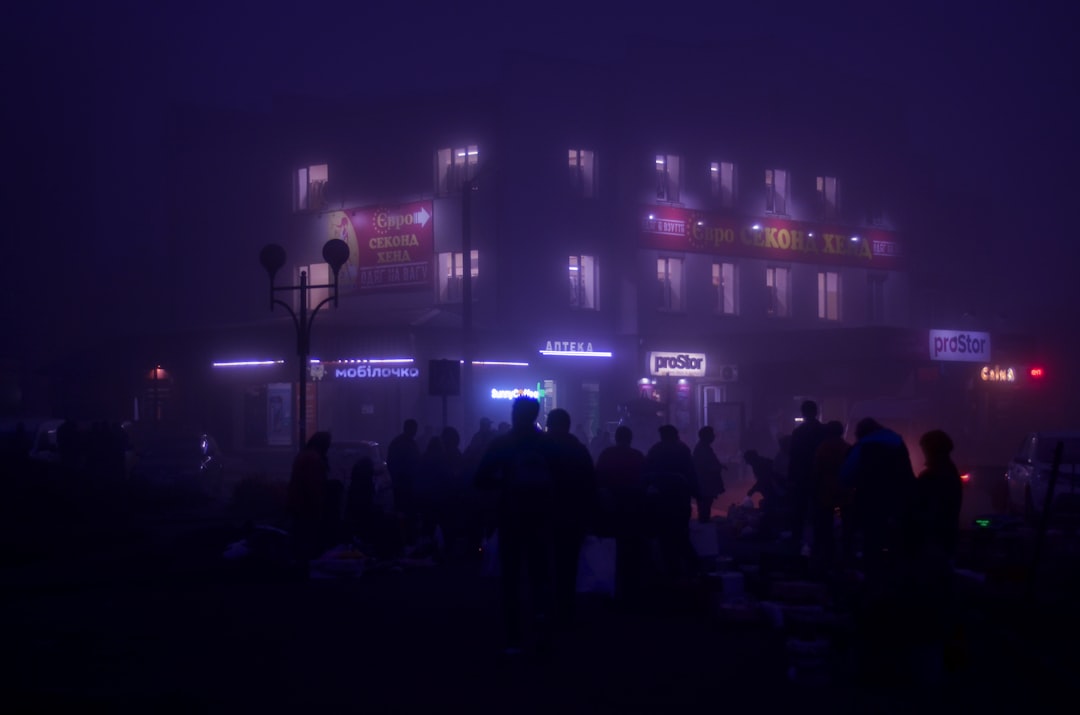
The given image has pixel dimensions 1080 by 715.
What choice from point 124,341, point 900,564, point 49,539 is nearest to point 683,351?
point 124,341

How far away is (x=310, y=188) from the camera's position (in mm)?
43031

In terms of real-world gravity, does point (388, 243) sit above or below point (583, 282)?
above

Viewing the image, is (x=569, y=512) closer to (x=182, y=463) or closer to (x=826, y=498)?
(x=826, y=498)

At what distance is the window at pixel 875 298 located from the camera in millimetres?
49312

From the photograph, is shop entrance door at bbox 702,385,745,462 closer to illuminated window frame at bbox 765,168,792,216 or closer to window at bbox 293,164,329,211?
illuminated window frame at bbox 765,168,792,216

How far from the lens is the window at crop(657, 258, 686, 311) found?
1676 inches

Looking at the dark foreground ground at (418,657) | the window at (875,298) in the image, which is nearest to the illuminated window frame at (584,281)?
the window at (875,298)

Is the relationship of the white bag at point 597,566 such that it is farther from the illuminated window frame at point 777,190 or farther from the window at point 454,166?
the illuminated window frame at point 777,190

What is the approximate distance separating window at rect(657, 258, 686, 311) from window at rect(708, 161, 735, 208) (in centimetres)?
296

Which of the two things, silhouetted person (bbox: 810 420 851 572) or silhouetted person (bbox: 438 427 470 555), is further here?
silhouetted person (bbox: 438 427 470 555)

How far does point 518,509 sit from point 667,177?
3466 cm

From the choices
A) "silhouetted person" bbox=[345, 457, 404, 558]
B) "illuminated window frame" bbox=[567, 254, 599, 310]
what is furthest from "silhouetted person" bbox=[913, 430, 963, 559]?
"illuminated window frame" bbox=[567, 254, 599, 310]

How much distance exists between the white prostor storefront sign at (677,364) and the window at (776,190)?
716cm

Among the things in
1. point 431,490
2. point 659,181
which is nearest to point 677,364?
point 659,181
